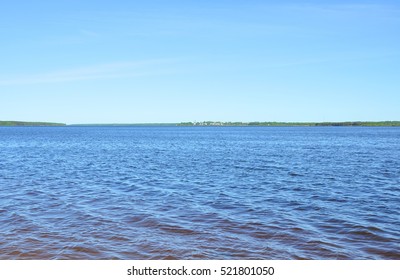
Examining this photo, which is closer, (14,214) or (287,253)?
(287,253)

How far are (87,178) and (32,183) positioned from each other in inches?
158

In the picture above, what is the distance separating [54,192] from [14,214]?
5812 mm

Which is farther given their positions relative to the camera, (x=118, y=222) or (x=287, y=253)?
(x=118, y=222)

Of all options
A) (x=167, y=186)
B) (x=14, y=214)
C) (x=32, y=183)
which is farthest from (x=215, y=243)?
(x=32, y=183)

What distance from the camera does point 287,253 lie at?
11.1m

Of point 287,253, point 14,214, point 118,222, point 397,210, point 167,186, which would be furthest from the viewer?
point 167,186

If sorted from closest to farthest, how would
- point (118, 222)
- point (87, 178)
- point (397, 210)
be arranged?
1. point (118, 222)
2. point (397, 210)
3. point (87, 178)

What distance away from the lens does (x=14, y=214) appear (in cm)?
1567

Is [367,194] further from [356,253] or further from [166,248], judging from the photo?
[166,248]
